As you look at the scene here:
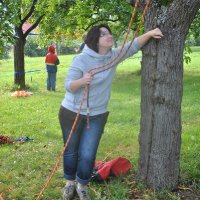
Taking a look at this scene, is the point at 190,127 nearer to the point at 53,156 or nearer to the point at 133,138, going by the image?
the point at 133,138

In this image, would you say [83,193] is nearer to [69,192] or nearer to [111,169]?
[69,192]

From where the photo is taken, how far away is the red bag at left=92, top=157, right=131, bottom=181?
468cm

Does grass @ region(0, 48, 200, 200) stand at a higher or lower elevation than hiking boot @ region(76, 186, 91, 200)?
lower

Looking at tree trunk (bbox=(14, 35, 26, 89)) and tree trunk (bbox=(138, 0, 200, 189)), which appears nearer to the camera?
tree trunk (bbox=(138, 0, 200, 189))

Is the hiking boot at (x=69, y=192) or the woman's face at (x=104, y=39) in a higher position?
the woman's face at (x=104, y=39)

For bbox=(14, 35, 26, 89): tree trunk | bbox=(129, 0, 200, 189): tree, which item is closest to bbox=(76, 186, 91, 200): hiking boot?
bbox=(129, 0, 200, 189): tree

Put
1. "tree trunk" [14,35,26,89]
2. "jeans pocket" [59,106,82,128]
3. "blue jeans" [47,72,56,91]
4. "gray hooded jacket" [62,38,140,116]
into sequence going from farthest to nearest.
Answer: "tree trunk" [14,35,26,89], "blue jeans" [47,72,56,91], "jeans pocket" [59,106,82,128], "gray hooded jacket" [62,38,140,116]

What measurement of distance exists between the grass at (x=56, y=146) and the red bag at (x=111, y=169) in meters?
0.08

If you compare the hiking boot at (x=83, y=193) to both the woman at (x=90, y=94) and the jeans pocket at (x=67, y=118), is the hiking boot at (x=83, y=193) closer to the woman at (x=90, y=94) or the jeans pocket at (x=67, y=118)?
the woman at (x=90, y=94)

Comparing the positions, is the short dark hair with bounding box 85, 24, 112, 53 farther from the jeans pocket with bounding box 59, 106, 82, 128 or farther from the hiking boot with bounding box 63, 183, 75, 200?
the hiking boot with bounding box 63, 183, 75, 200

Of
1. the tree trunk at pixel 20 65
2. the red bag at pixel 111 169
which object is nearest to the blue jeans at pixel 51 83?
the tree trunk at pixel 20 65

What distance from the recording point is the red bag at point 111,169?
468cm

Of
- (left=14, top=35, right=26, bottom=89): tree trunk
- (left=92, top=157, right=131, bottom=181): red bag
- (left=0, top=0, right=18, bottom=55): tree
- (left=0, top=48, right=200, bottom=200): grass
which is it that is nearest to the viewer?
(left=0, top=48, right=200, bottom=200): grass

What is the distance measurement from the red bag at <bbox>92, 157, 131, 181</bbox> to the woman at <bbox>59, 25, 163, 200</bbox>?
1.49ft
